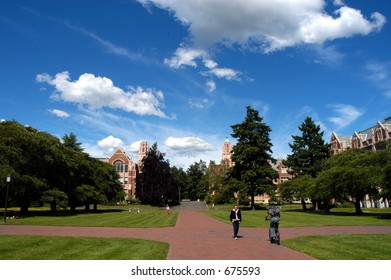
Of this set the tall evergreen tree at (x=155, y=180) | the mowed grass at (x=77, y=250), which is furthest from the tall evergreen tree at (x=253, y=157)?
the mowed grass at (x=77, y=250)

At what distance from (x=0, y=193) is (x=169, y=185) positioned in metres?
51.0

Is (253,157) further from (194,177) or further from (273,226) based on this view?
(194,177)

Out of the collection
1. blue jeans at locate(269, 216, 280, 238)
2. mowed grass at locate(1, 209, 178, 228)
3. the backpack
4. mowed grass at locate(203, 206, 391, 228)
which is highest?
the backpack

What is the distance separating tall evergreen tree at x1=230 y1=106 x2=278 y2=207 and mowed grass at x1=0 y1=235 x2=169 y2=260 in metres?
42.0

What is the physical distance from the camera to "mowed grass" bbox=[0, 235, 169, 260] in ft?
37.4

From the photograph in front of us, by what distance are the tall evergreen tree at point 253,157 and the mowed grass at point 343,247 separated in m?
38.6

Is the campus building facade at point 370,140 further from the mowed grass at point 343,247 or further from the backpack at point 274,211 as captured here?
the backpack at point 274,211

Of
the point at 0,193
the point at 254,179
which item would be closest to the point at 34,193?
the point at 0,193

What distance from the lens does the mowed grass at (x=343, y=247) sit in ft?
38.7

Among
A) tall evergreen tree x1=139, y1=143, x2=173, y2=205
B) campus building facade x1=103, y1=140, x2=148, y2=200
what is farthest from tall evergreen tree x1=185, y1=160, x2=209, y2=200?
tall evergreen tree x1=139, y1=143, x2=173, y2=205

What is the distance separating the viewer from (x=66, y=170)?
4609 centimetres

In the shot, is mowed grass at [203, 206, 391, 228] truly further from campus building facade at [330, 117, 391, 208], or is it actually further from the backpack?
campus building facade at [330, 117, 391, 208]
